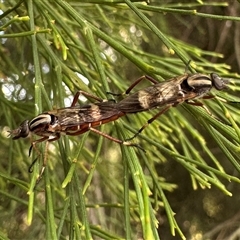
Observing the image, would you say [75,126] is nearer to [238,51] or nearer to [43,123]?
[43,123]

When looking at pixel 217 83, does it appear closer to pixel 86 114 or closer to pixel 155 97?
pixel 155 97

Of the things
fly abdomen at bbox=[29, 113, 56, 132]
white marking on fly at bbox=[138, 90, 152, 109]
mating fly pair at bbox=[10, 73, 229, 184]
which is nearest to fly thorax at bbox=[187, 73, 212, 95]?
mating fly pair at bbox=[10, 73, 229, 184]

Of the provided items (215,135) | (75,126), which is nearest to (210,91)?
→ (215,135)

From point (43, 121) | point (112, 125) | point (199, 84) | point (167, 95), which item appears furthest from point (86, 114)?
point (112, 125)

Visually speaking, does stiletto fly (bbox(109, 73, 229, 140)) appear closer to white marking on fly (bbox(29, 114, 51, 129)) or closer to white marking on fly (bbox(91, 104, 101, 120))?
white marking on fly (bbox(91, 104, 101, 120))

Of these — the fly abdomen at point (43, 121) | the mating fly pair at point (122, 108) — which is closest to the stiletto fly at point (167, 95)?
the mating fly pair at point (122, 108)

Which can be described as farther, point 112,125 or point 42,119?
point 112,125
